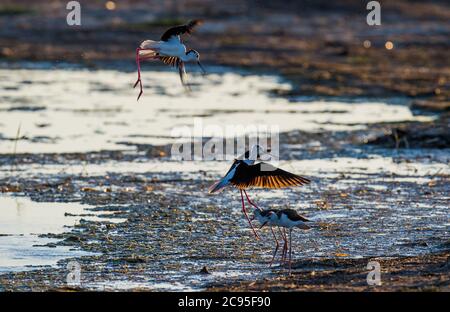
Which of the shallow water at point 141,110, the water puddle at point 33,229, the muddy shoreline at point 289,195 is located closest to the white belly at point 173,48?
the muddy shoreline at point 289,195

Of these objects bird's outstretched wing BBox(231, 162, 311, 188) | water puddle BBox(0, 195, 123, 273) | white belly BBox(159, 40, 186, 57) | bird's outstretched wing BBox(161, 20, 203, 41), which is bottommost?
water puddle BBox(0, 195, 123, 273)

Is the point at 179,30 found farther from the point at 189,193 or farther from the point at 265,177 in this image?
the point at 189,193

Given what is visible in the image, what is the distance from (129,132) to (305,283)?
11.0 m

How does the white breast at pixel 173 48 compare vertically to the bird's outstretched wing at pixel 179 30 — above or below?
below

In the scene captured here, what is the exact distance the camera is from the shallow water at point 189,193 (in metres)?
10.3

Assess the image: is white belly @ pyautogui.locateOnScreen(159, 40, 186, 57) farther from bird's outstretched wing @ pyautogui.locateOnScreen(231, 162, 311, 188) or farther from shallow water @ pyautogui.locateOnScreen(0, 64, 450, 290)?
shallow water @ pyautogui.locateOnScreen(0, 64, 450, 290)

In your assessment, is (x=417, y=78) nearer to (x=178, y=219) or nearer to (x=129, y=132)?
(x=129, y=132)

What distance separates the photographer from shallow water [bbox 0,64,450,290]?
10289 millimetres

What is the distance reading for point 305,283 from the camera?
8.78 metres

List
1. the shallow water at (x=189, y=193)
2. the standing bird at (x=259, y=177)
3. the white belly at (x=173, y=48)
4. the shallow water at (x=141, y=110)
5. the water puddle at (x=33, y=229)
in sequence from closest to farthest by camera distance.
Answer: the water puddle at (x=33, y=229)
the shallow water at (x=189, y=193)
the standing bird at (x=259, y=177)
the white belly at (x=173, y=48)
the shallow water at (x=141, y=110)

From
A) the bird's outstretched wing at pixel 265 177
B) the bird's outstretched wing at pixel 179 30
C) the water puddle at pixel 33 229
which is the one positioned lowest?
the water puddle at pixel 33 229

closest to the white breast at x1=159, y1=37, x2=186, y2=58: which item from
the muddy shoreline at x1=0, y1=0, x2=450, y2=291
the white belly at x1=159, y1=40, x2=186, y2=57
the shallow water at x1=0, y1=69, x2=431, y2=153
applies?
the white belly at x1=159, y1=40, x2=186, y2=57

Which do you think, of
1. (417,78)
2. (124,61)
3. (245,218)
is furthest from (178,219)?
(124,61)

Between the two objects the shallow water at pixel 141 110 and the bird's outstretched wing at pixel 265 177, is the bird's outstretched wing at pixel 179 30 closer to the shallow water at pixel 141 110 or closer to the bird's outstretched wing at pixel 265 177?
the bird's outstretched wing at pixel 265 177
